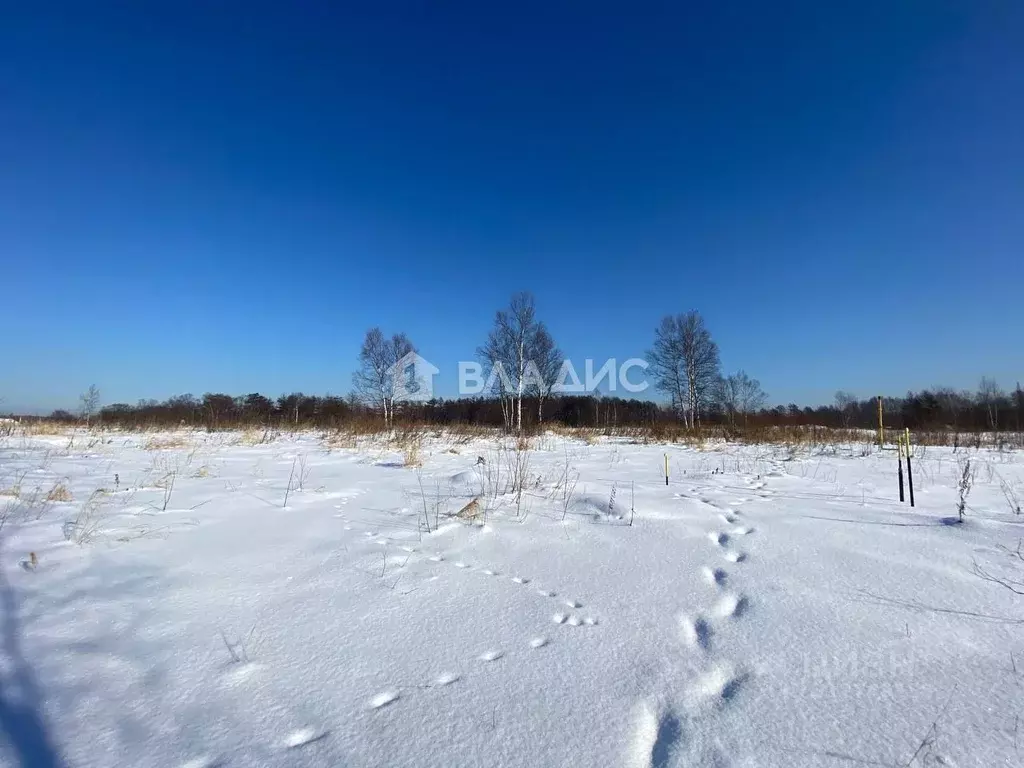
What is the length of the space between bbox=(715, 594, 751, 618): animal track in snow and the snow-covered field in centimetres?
1

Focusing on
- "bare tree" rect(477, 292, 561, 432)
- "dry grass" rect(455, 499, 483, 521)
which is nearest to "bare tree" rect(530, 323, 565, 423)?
"bare tree" rect(477, 292, 561, 432)

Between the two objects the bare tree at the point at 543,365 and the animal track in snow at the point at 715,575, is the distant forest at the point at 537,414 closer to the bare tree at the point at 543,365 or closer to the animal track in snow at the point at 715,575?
the bare tree at the point at 543,365

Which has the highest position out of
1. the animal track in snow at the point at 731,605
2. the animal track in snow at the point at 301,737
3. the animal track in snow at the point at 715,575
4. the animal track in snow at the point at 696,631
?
the animal track in snow at the point at 715,575

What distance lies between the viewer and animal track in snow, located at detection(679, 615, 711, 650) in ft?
5.50

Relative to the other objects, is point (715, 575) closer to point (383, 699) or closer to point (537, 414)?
point (383, 699)

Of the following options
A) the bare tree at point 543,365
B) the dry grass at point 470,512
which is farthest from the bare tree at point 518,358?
the dry grass at point 470,512

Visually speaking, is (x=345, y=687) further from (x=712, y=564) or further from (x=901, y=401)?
(x=901, y=401)

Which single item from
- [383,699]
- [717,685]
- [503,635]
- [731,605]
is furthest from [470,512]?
[717,685]

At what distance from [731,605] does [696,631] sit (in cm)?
34

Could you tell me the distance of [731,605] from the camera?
2000mm

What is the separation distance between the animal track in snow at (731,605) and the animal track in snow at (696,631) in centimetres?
13

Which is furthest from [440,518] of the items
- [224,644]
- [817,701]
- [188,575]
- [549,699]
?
[817,701]

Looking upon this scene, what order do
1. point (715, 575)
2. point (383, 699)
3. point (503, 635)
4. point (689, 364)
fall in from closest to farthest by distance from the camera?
1. point (383, 699)
2. point (503, 635)
3. point (715, 575)
4. point (689, 364)

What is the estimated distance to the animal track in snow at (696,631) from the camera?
1677 mm
